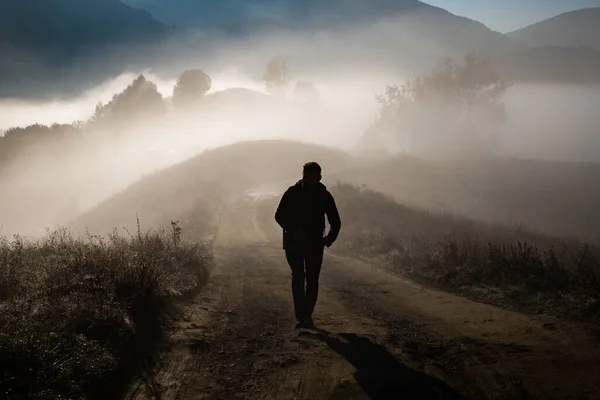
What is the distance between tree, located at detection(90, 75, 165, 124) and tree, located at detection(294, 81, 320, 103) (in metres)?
38.2

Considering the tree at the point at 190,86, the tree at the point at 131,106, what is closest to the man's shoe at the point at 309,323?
the tree at the point at 131,106

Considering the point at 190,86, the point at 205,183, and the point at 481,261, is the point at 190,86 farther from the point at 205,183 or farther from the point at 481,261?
the point at 481,261

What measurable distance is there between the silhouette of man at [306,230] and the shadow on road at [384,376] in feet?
3.36

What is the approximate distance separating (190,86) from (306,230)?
9574 cm

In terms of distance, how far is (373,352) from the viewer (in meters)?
5.95

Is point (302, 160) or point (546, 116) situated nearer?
point (302, 160)

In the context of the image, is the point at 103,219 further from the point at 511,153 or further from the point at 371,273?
the point at 511,153

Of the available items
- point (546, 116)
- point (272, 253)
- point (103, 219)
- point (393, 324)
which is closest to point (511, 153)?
point (546, 116)

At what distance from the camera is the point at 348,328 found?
7.15m

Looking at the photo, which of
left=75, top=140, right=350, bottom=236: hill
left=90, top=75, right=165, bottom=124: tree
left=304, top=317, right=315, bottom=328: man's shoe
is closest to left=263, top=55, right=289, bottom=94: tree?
left=90, top=75, right=165, bottom=124: tree

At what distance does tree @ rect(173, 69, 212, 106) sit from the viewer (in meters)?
95.9

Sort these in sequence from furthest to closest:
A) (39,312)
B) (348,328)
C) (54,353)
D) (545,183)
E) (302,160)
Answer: (302,160) < (545,183) < (348,328) < (39,312) < (54,353)

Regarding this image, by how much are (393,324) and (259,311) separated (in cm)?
248

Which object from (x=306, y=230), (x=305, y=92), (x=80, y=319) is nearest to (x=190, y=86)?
(x=305, y=92)
